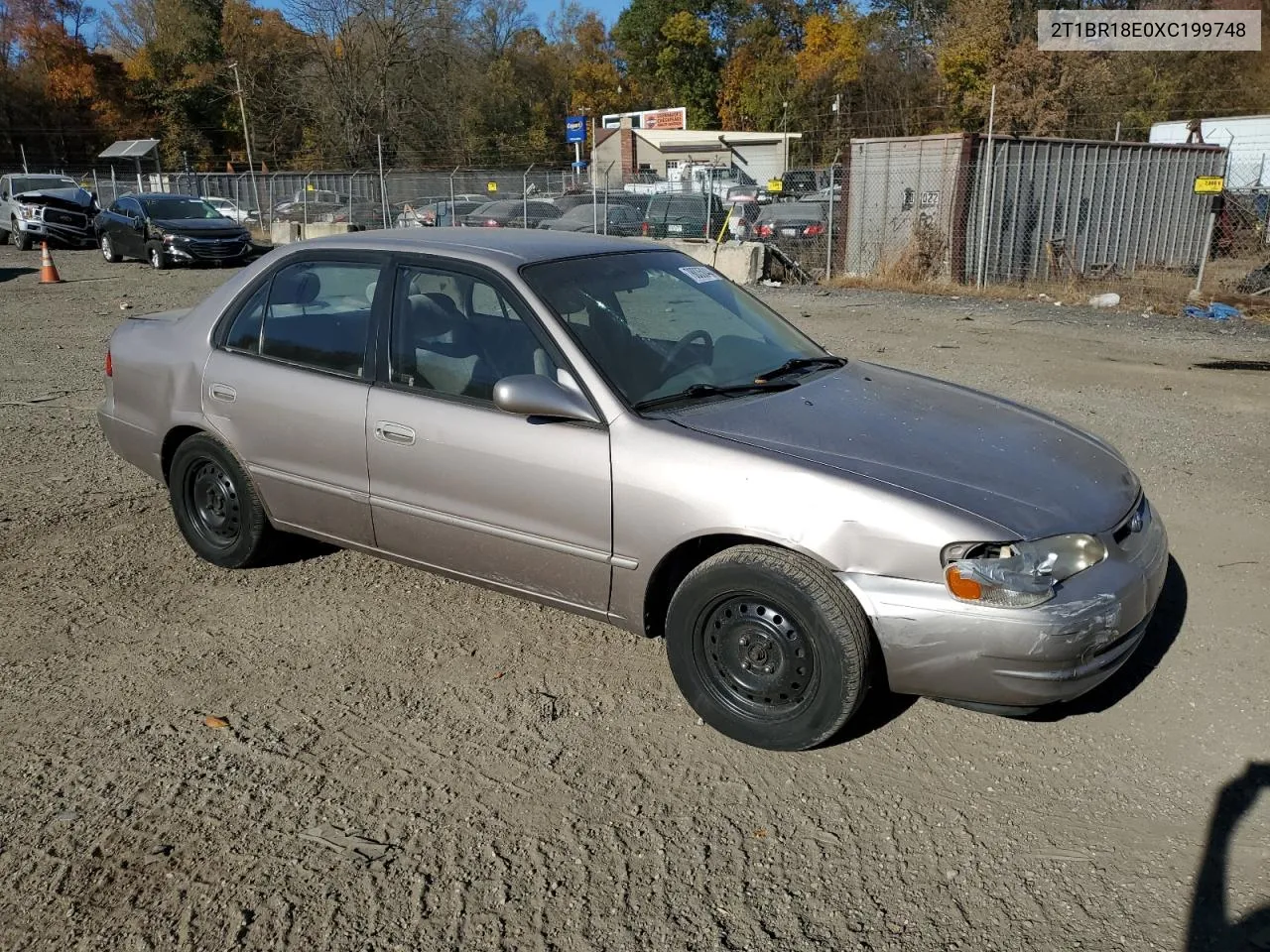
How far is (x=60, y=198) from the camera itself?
23984mm

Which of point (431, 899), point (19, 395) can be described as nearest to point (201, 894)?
point (431, 899)

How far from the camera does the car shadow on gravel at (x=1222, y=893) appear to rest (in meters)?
2.50

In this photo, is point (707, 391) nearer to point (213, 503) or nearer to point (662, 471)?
point (662, 471)

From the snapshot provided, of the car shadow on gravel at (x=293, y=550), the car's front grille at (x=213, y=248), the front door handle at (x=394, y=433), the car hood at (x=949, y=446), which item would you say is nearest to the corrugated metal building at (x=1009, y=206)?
the car's front grille at (x=213, y=248)

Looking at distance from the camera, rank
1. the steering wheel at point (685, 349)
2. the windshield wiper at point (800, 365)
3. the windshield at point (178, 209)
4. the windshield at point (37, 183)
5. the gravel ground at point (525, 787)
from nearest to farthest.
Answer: the gravel ground at point (525, 787) < the steering wheel at point (685, 349) < the windshield wiper at point (800, 365) < the windshield at point (178, 209) < the windshield at point (37, 183)

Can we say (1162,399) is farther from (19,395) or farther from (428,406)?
(19,395)

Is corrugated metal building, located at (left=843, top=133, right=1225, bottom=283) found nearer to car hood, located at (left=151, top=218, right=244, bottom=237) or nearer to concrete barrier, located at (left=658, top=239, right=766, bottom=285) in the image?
concrete barrier, located at (left=658, top=239, right=766, bottom=285)

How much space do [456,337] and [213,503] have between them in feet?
5.50

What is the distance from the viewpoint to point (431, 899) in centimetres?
267

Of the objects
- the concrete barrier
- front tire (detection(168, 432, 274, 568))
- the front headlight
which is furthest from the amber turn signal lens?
the concrete barrier

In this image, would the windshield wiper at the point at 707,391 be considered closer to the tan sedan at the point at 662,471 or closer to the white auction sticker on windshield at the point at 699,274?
the tan sedan at the point at 662,471

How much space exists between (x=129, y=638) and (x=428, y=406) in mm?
1596

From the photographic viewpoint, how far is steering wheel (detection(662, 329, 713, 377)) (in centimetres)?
388

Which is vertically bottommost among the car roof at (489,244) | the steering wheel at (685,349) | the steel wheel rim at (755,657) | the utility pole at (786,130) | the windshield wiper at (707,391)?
the steel wheel rim at (755,657)
